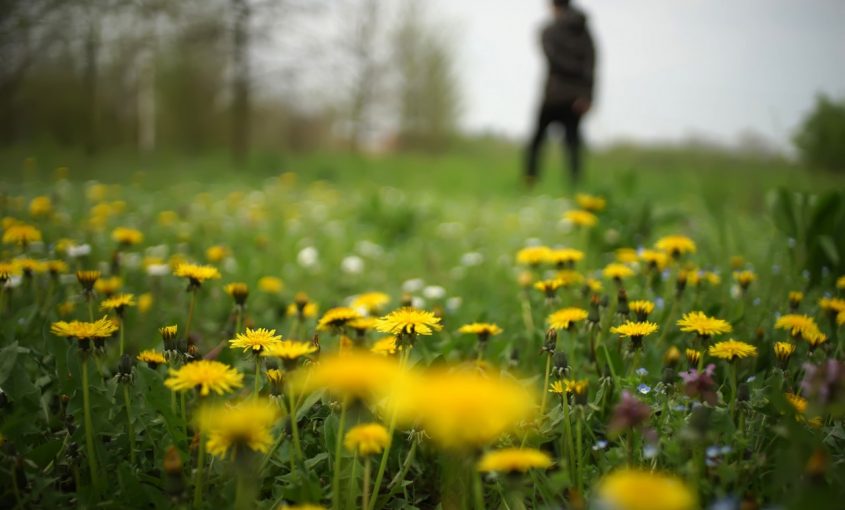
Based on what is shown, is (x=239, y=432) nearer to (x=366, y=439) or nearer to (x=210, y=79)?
(x=366, y=439)

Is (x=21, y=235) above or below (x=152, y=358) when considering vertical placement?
above

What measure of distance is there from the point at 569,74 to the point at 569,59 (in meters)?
0.13

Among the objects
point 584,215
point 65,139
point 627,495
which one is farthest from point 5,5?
point 65,139

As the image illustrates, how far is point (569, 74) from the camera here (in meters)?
4.73

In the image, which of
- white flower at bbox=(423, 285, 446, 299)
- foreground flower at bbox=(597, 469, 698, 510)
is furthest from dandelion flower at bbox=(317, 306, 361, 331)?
white flower at bbox=(423, 285, 446, 299)

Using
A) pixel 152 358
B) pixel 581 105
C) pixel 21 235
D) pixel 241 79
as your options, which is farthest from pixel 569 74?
pixel 241 79

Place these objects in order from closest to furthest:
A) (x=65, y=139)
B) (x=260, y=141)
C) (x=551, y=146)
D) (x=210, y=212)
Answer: (x=210, y=212)
(x=65, y=139)
(x=551, y=146)
(x=260, y=141)

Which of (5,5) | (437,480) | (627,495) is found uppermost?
(5,5)

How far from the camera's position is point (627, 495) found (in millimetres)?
420

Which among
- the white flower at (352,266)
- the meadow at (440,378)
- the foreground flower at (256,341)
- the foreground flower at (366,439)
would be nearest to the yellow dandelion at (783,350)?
the meadow at (440,378)

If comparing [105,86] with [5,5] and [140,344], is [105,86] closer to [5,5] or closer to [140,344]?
[5,5]

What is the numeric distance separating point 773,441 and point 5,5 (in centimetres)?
360

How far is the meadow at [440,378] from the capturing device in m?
0.68

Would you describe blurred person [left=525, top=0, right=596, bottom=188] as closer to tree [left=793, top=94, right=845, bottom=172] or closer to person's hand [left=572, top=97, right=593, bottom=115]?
person's hand [left=572, top=97, right=593, bottom=115]
